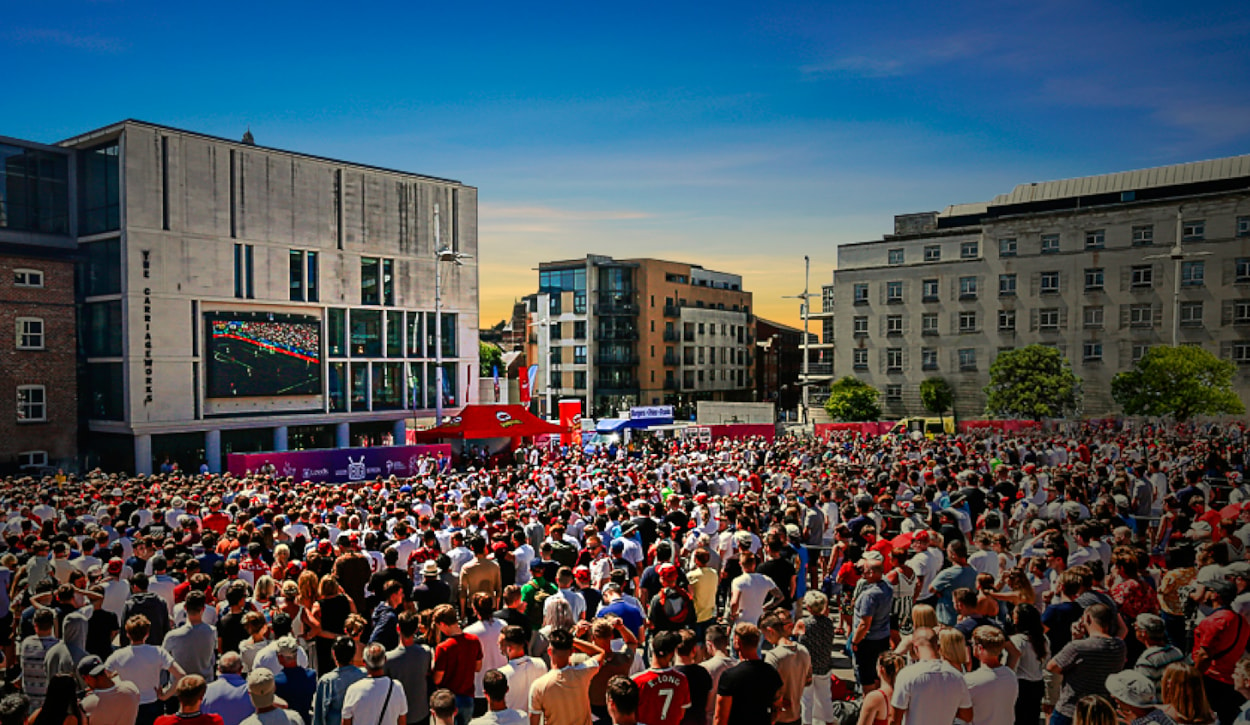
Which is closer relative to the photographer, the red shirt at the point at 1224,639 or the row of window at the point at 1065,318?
the red shirt at the point at 1224,639

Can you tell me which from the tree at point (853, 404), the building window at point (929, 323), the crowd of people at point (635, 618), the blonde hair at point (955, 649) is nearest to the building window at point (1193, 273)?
the building window at point (929, 323)

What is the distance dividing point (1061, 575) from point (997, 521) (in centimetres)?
433

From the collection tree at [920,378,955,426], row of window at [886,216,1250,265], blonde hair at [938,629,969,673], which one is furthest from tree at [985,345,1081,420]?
blonde hair at [938,629,969,673]

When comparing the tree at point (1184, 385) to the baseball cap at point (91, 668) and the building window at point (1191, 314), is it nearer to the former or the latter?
the building window at point (1191, 314)

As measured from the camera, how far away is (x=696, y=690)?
20.0 ft

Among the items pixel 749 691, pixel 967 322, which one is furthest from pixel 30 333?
pixel 967 322

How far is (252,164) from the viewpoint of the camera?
42156 mm

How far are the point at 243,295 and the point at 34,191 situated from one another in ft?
33.9

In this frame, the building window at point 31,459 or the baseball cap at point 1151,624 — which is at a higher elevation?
the baseball cap at point 1151,624

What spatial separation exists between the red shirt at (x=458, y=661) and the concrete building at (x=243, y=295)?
35627 millimetres

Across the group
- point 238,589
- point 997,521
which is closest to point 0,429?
point 238,589

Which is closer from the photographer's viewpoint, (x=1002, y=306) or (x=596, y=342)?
(x=1002, y=306)

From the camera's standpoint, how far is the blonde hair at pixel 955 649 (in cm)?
591

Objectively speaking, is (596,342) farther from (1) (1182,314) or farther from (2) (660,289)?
(1) (1182,314)
